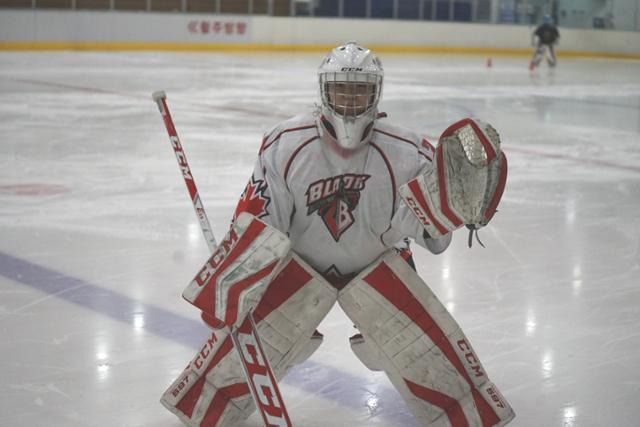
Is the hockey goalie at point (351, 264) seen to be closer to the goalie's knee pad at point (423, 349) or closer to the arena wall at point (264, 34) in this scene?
the goalie's knee pad at point (423, 349)

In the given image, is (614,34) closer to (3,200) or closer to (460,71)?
(460,71)

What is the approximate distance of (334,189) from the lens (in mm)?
2543

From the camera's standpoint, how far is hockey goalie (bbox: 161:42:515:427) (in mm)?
2510

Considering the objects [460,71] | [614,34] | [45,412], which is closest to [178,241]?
[45,412]

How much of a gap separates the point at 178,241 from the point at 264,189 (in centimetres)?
230

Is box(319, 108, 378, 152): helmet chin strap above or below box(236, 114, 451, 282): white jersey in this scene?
A: above

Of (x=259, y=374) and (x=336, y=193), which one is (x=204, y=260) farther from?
(x=259, y=374)

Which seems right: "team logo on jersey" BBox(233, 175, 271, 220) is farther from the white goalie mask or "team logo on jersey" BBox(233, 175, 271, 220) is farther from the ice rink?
the ice rink

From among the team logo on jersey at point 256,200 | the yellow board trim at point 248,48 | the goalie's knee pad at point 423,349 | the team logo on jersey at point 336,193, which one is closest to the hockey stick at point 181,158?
the team logo on jersey at point 256,200

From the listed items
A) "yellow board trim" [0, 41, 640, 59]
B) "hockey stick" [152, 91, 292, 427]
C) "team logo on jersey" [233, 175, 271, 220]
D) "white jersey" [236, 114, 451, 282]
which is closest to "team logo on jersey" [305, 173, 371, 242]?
"white jersey" [236, 114, 451, 282]

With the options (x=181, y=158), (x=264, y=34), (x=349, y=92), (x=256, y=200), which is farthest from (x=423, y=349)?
(x=264, y=34)

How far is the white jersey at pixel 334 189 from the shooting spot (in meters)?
2.54

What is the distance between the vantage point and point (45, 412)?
2.77m

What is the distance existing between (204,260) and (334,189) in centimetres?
207
